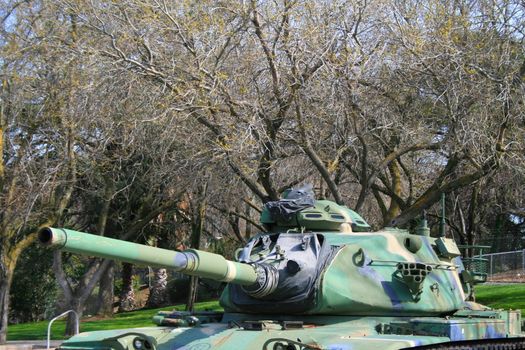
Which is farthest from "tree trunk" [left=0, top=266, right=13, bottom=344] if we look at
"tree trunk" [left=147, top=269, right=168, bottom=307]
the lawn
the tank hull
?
"tree trunk" [left=147, top=269, right=168, bottom=307]

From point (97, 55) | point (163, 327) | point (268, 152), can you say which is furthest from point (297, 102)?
point (163, 327)

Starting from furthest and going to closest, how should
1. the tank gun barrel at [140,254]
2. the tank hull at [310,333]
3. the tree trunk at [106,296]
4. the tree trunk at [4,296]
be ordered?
the tree trunk at [106,296]
the tree trunk at [4,296]
the tank hull at [310,333]
the tank gun barrel at [140,254]

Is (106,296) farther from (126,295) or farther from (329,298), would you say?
(329,298)

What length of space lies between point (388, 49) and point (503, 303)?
32.9 ft

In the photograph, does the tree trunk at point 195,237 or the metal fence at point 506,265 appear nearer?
the tree trunk at point 195,237

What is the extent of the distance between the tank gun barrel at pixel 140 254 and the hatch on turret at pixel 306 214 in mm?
2133

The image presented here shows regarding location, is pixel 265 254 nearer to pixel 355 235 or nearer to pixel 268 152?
pixel 355 235

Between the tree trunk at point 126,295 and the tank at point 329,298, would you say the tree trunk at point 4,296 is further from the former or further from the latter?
the tree trunk at point 126,295

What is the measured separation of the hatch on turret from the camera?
10.1m

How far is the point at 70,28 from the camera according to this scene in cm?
1856

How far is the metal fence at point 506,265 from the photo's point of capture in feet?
108

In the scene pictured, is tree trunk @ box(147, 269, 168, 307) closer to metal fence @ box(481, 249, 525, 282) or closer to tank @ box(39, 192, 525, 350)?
metal fence @ box(481, 249, 525, 282)

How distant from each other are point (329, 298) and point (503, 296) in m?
17.0

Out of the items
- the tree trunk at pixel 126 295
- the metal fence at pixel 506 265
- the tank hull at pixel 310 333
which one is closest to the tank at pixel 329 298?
the tank hull at pixel 310 333
